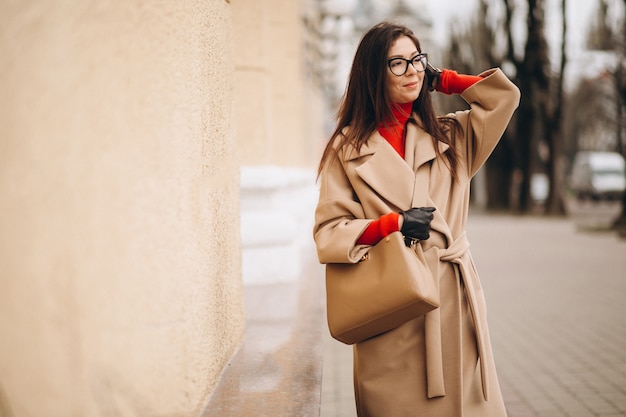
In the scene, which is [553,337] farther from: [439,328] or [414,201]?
[414,201]

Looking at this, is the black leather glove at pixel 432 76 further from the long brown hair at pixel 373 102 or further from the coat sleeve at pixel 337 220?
the coat sleeve at pixel 337 220

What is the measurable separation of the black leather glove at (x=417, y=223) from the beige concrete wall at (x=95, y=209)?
0.77 metres

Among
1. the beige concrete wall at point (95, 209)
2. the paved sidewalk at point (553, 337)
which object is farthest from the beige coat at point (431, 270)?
the paved sidewalk at point (553, 337)

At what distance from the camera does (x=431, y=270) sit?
2.44 m

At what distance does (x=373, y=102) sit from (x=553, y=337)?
172 inches

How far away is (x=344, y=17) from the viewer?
40.4 feet

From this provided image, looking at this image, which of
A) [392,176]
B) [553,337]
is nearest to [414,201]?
[392,176]

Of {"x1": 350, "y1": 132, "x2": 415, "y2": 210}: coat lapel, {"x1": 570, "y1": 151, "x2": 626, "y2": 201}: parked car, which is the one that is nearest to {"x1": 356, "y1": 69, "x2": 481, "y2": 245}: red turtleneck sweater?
{"x1": 350, "y1": 132, "x2": 415, "y2": 210}: coat lapel

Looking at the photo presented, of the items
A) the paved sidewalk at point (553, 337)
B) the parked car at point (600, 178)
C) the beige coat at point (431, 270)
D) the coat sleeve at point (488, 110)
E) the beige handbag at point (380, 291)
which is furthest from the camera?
the parked car at point (600, 178)

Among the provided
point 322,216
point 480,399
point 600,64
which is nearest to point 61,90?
point 322,216

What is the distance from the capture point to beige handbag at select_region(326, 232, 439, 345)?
2.21m

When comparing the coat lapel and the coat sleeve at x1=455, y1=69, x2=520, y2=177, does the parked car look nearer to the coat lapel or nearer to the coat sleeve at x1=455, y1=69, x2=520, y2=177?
the coat sleeve at x1=455, y1=69, x2=520, y2=177

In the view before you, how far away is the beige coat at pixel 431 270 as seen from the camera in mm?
2428

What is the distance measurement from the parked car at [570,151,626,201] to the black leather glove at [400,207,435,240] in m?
31.9
